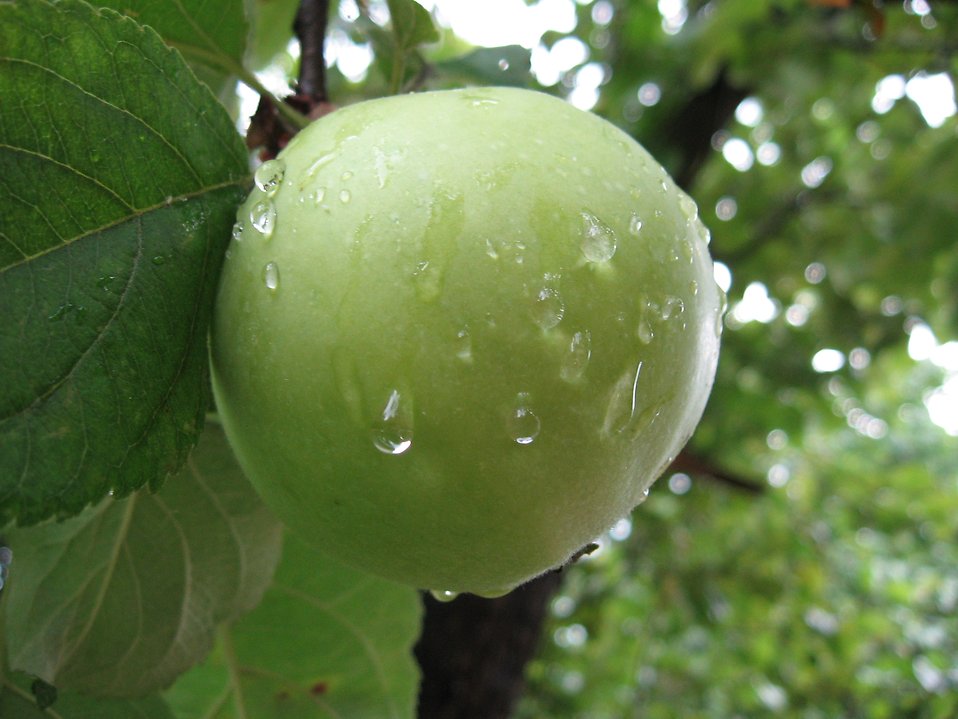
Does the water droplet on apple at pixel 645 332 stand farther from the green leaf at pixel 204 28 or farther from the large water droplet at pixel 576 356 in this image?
the green leaf at pixel 204 28

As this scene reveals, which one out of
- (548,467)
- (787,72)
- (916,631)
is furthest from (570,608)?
(548,467)

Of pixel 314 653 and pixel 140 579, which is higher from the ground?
pixel 140 579

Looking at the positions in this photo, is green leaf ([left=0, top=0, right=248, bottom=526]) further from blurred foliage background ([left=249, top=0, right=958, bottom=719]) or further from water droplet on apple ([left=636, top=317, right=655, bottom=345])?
blurred foliage background ([left=249, top=0, right=958, bottom=719])

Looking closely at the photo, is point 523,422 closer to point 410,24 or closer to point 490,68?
point 410,24

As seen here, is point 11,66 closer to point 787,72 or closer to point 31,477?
point 31,477

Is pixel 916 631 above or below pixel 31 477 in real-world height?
below

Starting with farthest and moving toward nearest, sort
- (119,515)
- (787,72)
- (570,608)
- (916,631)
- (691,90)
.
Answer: (916,631)
(570,608)
(691,90)
(787,72)
(119,515)

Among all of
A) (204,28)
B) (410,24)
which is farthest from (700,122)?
(204,28)
